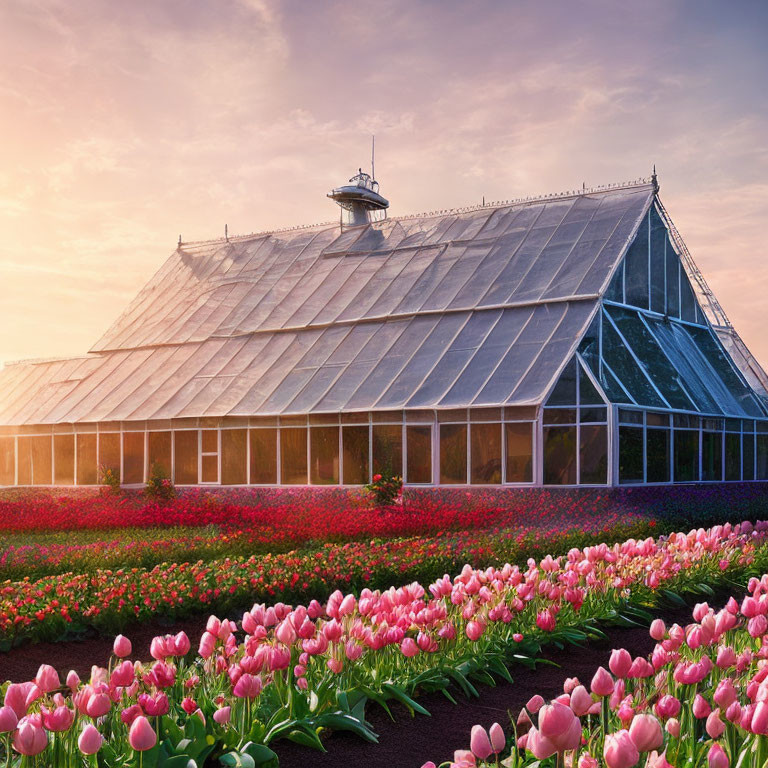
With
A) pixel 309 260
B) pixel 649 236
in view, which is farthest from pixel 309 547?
pixel 309 260

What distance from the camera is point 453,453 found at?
23.1 meters

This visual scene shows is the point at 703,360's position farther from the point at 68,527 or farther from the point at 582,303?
the point at 68,527

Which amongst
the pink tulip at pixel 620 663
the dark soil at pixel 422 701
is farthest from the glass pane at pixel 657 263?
the pink tulip at pixel 620 663

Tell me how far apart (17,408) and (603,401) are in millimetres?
21657

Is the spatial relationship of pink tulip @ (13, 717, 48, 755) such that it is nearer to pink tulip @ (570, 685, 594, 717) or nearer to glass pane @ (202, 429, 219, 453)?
pink tulip @ (570, 685, 594, 717)

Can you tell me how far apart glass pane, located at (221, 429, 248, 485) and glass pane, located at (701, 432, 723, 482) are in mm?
12639

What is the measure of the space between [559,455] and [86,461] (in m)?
16.0

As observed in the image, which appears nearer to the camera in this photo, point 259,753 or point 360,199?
point 259,753

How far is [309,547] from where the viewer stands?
1491 cm

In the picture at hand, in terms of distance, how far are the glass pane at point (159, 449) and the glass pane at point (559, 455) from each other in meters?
11.9

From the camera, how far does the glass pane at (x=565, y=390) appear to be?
22.1 meters

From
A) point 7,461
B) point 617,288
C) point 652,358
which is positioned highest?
point 617,288

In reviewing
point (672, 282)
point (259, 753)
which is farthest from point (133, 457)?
point (259, 753)

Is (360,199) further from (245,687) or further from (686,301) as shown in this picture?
(245,687)
